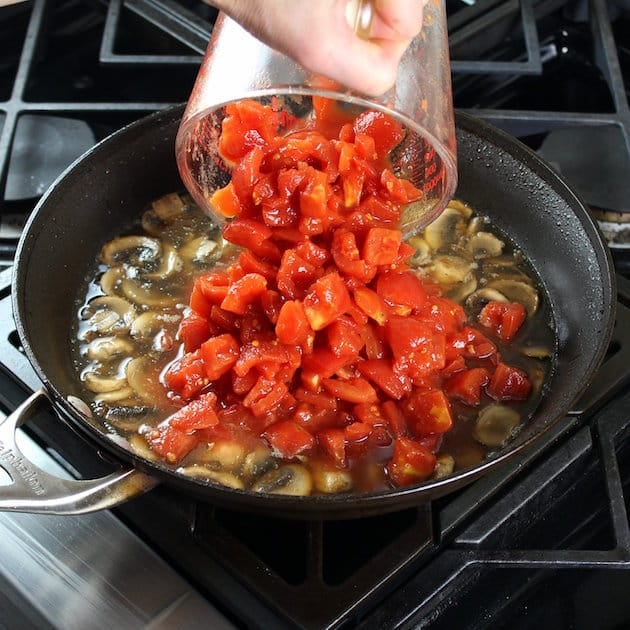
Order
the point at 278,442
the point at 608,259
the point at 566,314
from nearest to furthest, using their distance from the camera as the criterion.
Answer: the point at 278,442
the point at 608,259
the point at 566,314

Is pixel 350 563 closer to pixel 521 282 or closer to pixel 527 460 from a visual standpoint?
pixel 527 460

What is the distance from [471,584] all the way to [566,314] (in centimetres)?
68

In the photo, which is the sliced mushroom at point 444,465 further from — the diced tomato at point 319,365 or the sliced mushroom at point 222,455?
the sliced mushroom at point 222,455

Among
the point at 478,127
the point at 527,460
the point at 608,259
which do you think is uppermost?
the point at 478,127

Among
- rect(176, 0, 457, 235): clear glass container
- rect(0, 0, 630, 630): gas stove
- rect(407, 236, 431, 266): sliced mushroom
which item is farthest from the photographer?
rect(407, 236, 431, 266): sliced mushroom

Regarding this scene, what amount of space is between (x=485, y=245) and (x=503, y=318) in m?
0.28

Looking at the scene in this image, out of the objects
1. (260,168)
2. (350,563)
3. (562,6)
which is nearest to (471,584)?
(350,563)

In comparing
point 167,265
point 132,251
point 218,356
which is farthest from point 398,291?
point 132,251

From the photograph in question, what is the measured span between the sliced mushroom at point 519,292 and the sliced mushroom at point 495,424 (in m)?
0.32

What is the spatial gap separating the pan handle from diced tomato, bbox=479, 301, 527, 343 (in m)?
0.88

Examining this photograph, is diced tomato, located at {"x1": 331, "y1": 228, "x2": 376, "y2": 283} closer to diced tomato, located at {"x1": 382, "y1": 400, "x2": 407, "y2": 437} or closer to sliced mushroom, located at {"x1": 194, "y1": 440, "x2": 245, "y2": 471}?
diced tomato, located at {"x1": 382, "y1": 400, "x2": 407, "y2": 437}

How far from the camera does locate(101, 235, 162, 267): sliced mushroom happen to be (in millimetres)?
2010

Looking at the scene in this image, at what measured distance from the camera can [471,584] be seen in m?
1.56

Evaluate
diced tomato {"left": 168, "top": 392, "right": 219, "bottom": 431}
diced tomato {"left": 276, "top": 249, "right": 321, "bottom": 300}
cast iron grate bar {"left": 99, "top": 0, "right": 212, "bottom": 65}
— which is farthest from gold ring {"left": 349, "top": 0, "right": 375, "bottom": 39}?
cast iron grate bar {"left": 99, "top": 0, "right": 212, "bottom": 65}
